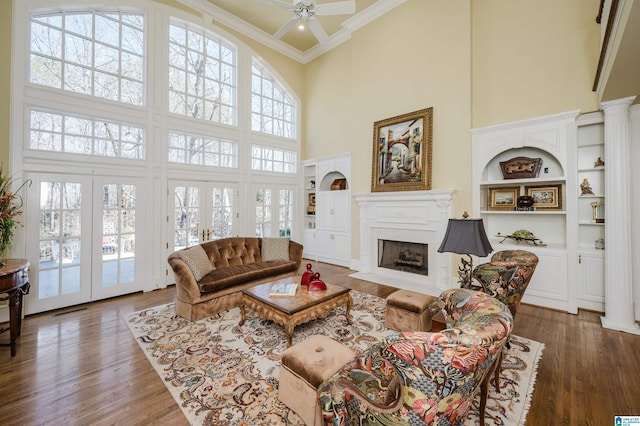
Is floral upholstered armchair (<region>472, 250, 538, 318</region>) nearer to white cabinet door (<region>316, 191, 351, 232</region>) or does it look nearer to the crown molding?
white cabinet door (<region>316, 191, 351, 232</region>)

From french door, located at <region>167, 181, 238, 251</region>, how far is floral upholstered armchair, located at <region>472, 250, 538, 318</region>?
4947mm

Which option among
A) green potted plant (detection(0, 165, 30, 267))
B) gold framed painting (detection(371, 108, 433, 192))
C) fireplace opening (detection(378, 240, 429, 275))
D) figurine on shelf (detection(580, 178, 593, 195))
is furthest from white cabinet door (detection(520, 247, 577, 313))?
green potted plant (detection(0, 165, 30, 267))

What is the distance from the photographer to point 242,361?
257 centimetres

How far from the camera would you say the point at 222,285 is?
146 inches

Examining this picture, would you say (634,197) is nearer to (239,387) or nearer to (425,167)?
(425,167)

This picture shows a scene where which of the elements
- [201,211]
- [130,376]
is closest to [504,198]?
[130,376]

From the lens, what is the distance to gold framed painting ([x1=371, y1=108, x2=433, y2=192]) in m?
5.00

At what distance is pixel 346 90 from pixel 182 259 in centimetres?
546

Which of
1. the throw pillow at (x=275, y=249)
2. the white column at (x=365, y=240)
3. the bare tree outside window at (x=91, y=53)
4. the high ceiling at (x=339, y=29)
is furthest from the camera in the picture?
the white column at (x=365, y=240)

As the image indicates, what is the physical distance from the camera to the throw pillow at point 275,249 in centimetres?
486

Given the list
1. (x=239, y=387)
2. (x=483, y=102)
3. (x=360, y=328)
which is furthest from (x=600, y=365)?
(x=483, y=102)

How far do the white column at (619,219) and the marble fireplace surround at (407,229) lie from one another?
1.90 m

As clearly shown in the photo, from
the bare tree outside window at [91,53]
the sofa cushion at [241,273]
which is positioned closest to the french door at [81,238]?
the bare tree outside window at [91,53]

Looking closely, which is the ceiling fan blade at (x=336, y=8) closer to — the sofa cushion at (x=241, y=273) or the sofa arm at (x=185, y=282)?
the sofa cushion at (x=241, y=273)
